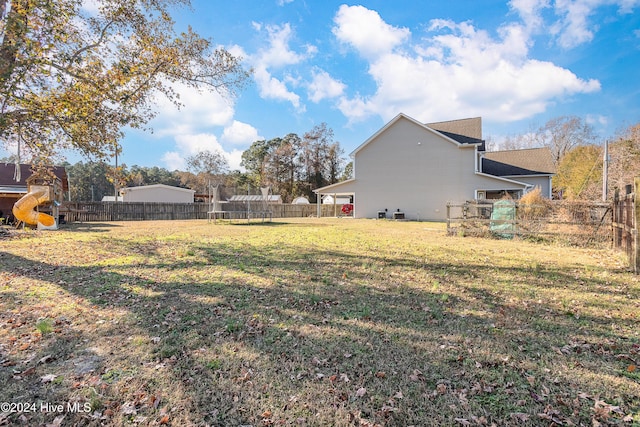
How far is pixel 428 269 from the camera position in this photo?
A: 20.5 ft

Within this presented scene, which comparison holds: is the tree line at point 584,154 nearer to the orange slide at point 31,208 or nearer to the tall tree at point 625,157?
the tall tree at point 625,157

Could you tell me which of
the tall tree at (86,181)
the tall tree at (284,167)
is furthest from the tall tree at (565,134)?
the tall tree at (86,181)

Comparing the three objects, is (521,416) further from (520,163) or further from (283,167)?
(283,167)

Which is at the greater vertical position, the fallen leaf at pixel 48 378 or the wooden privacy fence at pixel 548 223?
the wooden privacy fence at pixel 548 223

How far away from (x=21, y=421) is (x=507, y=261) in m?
8.25

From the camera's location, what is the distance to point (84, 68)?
692cm

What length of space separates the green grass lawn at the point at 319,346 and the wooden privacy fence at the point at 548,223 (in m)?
4.09

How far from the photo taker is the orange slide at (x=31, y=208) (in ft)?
43.4

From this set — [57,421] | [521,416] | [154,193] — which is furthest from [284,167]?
[521,416]

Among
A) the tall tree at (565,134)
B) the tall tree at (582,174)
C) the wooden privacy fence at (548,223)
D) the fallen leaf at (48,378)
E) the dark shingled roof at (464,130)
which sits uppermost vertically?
the tall tree at (565,134)

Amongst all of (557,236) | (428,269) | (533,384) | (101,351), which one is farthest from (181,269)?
(557,236)

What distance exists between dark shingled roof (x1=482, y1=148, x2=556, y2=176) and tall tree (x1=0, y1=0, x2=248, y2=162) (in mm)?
23327

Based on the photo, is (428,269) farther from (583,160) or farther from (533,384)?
(583,160)

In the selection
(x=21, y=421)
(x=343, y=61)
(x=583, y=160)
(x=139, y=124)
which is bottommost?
(x=21, y=421)
